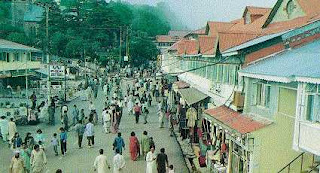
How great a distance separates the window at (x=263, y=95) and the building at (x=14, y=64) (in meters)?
24.6

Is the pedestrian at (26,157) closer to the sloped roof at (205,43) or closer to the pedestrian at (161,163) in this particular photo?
the pedestrian at (161,163)

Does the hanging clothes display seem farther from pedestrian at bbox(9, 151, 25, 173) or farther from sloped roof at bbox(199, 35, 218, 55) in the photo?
pedestrian at bbox(9, 151, 25, 173)

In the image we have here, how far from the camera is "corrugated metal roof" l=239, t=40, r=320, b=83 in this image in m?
8.96

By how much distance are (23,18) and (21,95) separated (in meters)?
69.3

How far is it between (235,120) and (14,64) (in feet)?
97.5

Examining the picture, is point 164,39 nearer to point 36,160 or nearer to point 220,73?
point 220,73

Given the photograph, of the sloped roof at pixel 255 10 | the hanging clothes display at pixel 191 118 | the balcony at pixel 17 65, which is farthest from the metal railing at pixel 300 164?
the balcony at pixel 17 65

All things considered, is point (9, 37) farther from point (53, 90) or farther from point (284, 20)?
point (284, 20)

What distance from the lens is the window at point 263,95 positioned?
12.3 m

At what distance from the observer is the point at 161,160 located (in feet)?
43.7

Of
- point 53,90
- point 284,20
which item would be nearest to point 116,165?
point 284,20

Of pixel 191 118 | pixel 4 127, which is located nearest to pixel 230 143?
pixel 191 118

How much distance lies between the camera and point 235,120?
13.3 meters

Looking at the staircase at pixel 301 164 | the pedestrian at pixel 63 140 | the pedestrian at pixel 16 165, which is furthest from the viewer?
the pedestrian at pixel 63 140
